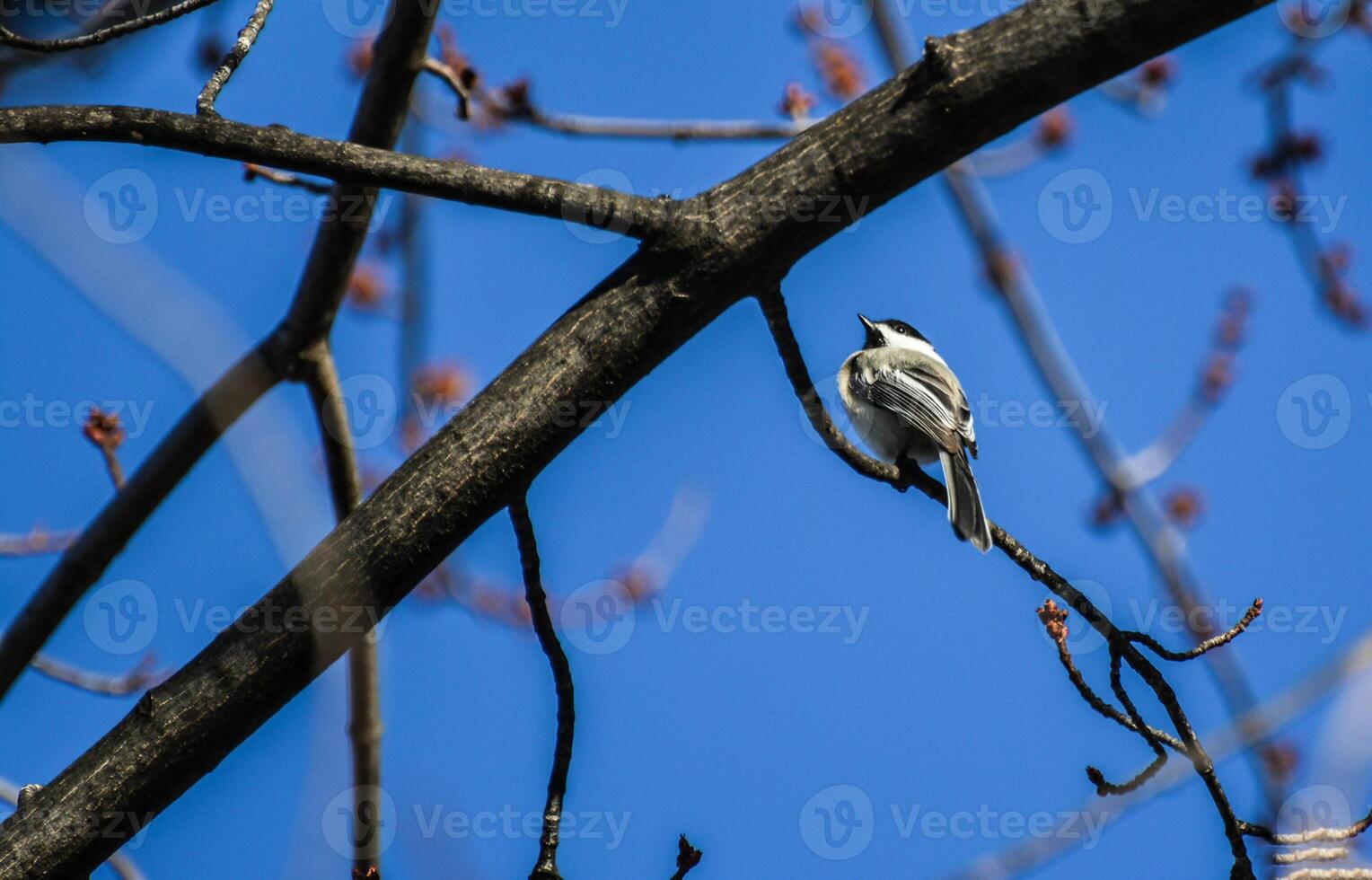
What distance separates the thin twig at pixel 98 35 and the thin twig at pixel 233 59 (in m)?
0.12

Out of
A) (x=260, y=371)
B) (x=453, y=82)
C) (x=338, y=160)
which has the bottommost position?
(x=338, y=160)

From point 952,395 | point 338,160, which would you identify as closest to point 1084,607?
point 338,160

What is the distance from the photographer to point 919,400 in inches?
195

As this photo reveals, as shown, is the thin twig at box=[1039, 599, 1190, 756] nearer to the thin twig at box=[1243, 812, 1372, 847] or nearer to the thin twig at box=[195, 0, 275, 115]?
the thin twig at box=[1243, 812, 1372, 847]

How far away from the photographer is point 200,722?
2.29m

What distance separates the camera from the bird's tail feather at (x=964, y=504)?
3484 millimetres

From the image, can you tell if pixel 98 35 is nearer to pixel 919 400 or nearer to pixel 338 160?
pixel 338 160

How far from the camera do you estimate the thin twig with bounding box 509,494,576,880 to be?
2529 mm

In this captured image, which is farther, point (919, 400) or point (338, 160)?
point (919, 400)

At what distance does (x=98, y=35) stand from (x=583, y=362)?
1.28m

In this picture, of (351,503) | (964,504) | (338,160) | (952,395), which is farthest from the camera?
(952,395)

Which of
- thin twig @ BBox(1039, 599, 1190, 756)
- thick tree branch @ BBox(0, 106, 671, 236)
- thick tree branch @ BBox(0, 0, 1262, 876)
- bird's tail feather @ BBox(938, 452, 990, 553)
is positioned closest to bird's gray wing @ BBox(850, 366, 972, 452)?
bird's tail feather @ BBox(938, 452, 990, 553)

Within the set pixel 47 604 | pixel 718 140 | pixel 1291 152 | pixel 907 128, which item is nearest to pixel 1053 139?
pixel 1291 152

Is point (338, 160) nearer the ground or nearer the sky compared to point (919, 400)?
nearer the ground
